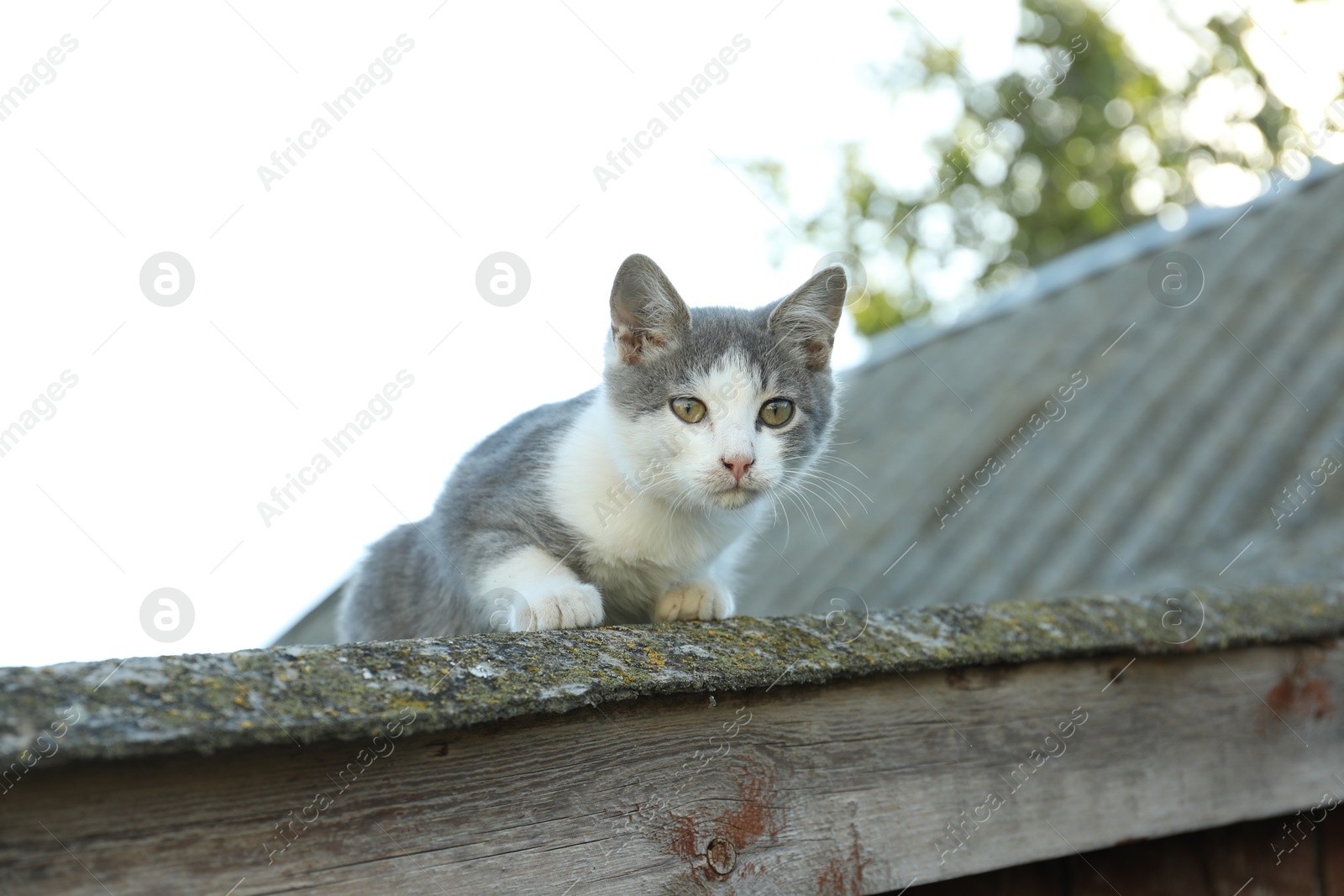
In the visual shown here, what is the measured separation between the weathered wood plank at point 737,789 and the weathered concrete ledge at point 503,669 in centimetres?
8

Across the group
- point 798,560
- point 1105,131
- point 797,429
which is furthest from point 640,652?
point 1105,131

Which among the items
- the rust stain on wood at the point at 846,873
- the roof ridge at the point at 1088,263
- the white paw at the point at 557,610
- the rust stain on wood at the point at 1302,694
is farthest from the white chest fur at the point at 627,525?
the roof ridge at the point at 1088,263

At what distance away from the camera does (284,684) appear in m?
1.30

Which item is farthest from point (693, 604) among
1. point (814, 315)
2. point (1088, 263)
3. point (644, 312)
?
point (1088, 263)

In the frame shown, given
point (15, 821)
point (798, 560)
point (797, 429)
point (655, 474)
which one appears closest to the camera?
point (15, 821)

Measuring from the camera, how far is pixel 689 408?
2.69m

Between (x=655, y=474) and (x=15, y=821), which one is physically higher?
(x=15, y=821)

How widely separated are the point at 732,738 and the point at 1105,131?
60.6 feet

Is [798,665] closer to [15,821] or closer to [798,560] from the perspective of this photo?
[15,821]

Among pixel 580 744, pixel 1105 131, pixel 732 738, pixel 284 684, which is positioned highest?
pixel 284 684

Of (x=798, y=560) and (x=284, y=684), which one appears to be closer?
(x=284, y=684)

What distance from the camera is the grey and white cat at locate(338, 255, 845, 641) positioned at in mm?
2506

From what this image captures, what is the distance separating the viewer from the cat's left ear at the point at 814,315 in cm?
298

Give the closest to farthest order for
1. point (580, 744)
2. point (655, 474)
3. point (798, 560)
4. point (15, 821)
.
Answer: point (15, 821) < point (580, 744) < point (655, 474) < point (798, 560)
